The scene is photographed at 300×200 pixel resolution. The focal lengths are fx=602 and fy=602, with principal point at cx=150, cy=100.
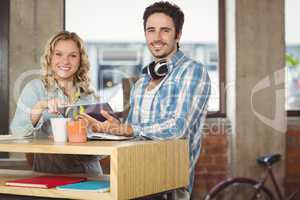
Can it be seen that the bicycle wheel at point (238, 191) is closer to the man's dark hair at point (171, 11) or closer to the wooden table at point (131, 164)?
the man's dark hair at point (171, 11)

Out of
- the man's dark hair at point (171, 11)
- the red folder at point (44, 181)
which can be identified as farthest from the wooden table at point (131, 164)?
the man's dark hair at point (171, 11)

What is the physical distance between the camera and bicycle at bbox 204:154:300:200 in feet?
16.3

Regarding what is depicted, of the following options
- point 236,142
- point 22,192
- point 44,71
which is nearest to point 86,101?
point 44,71

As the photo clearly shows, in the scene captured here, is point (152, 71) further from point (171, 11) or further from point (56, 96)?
point (56, 96)

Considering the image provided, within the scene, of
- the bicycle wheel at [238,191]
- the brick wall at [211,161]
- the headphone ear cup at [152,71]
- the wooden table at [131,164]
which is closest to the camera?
the wooden table at [131,164]

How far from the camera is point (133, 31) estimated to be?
5.52 meters

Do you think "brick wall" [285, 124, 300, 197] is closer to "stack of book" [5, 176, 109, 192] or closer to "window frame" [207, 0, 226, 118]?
"window frame" [207, 0, 226, 118]

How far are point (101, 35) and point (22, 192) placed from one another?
3463mm

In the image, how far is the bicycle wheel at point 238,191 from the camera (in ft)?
16.3

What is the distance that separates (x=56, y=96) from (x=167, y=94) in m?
0.59

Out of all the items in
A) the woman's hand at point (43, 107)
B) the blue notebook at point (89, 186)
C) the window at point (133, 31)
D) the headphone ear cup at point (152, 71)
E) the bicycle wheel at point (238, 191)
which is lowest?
the bicycle wheel at point (238, 191)

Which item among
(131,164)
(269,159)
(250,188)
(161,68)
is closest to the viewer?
(131,164)

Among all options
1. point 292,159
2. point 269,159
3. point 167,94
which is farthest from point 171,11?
point 292,159

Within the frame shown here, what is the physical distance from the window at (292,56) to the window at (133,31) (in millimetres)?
602
